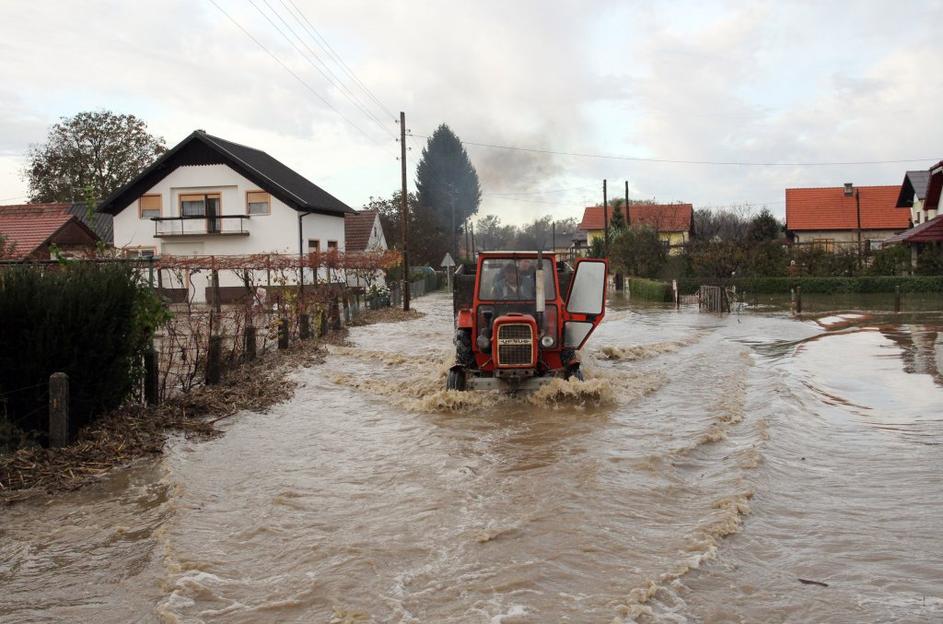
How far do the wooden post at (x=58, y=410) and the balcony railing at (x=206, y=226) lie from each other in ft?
94.6

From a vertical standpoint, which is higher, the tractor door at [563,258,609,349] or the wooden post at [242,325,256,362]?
the tractor door at [563,258,609,349]

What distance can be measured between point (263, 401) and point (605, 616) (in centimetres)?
794

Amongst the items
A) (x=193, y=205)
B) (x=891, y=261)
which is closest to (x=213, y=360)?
(x=193, y=205)

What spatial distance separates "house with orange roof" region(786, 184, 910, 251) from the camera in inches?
2346

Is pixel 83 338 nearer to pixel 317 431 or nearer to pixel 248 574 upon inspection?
pixel 317 431

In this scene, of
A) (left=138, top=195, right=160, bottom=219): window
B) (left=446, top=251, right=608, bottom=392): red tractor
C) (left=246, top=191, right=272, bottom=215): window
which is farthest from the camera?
(left=138, top=195, right=160, bottom=219): window

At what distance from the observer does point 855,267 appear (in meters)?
40.0

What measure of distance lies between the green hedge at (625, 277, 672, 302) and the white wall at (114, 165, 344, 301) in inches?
614

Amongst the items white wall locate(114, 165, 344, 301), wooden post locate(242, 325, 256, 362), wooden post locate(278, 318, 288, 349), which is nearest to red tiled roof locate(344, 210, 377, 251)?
white wall locate(114, 165, 344, 301)

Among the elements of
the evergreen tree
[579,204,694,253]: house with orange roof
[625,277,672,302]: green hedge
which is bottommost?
[625,277,672,302]: green hedge

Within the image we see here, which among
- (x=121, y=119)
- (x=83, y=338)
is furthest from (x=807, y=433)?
→ (x=121, y=119)

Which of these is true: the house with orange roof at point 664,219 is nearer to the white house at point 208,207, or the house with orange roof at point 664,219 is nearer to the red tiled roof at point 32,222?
the white house at point 208,207

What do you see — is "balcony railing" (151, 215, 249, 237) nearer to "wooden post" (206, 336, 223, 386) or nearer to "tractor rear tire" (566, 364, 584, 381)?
"wooden post" (206, 336, 223, 386)

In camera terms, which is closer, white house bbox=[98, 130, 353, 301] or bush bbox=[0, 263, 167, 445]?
bush bbox=[0, 263, 167, 445]
